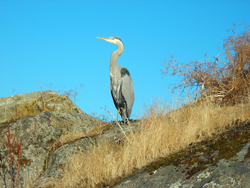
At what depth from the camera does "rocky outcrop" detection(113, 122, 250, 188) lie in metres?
2.28

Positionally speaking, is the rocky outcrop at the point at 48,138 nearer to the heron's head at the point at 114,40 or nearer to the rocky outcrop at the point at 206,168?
the rocky outcrop at the point at 206,168

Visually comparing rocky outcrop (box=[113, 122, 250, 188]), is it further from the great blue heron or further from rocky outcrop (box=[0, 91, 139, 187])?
the great blue heron

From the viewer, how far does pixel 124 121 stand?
744 cm

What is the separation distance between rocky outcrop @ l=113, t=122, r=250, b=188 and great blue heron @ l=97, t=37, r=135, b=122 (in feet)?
16.9

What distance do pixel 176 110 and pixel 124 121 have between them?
1.91 metres

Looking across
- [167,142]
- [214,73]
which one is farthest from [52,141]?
[214,73]

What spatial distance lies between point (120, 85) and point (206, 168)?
6.14 meters

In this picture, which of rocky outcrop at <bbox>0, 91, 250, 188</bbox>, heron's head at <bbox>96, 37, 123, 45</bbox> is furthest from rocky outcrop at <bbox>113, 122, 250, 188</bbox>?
heron's head at <bbox>96, 37, 123, 45</bbox>

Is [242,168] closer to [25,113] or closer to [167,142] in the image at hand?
[167,142]

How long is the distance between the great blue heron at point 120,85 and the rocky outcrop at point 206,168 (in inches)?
203

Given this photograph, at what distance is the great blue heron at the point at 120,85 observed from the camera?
8423 mm

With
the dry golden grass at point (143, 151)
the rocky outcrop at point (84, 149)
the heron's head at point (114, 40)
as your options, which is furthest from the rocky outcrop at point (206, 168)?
the heron's head at point (114, 40)

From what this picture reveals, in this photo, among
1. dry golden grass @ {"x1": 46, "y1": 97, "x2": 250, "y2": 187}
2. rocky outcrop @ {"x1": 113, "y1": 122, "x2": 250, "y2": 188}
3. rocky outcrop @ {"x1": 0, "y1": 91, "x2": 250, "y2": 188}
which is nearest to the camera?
rocky outcrop @ {"x1": 113, "y1": 122, "x2": 250, "y2": 188}

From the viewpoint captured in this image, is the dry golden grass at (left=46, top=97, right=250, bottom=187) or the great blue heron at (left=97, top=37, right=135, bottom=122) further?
the great blue heron at (left=97, top=37, right=135, bottom=122)
